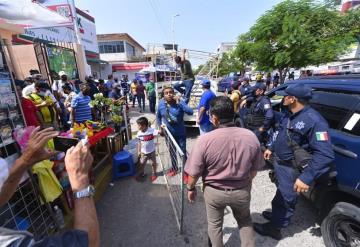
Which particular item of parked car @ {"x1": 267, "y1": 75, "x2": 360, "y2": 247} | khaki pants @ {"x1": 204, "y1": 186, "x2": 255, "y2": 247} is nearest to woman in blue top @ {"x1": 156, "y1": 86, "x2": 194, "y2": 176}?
khaki pants @ {"x1": 204, "y1": 186, "x2": 255, "y2": 247}

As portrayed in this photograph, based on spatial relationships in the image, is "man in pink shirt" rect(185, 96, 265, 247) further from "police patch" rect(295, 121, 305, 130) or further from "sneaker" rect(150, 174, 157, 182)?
"sneaker" rect(150, 174, 157, 182)

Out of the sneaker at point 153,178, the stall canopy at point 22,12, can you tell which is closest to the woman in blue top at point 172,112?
the sneaker at point 153,178

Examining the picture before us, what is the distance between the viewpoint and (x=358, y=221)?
81.8 inches

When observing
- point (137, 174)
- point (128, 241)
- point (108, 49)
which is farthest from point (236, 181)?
point (108, 49)

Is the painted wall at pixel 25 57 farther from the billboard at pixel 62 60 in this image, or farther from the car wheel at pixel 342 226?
the car wheel at pixel 342 226

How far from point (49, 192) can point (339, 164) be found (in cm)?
313

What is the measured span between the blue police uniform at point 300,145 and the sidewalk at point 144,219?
1.08 metres

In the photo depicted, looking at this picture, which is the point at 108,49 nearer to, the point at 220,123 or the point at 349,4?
the point at 349,4

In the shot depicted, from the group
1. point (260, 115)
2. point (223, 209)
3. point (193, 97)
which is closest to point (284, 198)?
point (223, 209)

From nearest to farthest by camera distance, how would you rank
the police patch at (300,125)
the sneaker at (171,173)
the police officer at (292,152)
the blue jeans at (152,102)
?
the police officer at (292,152), the police patch at (300,125), the sneaker at (171,173), the blue jeans at (152,102)

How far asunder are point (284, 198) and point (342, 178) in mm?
638

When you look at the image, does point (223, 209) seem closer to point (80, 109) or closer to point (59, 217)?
point (59, 217)

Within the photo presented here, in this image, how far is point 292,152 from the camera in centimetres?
251

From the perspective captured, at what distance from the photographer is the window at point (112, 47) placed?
4072 cm
